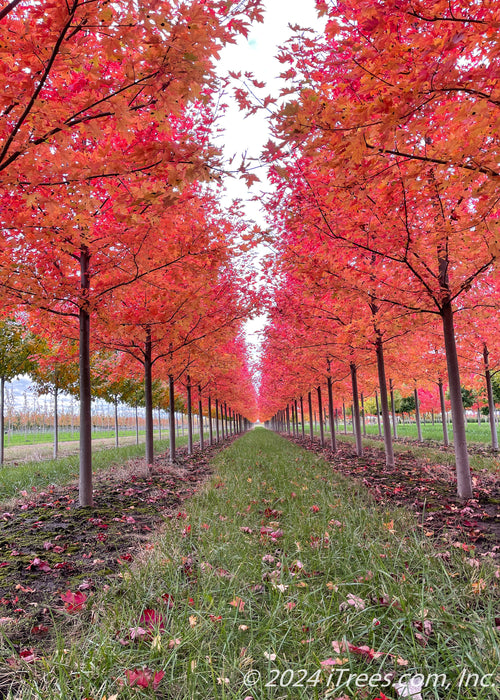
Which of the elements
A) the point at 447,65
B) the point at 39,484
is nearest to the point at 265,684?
the point at 447,65

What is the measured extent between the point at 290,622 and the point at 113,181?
555cm

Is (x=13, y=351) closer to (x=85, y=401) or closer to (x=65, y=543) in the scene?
(x=85, y=401)

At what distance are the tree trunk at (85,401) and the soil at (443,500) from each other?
168 inches

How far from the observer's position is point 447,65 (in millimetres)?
2281

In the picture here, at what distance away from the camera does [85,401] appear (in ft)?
18.0

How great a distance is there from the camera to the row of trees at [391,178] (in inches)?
99.1

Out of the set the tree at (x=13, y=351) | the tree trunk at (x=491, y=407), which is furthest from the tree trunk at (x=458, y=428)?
the tree at (x=13, y=351)

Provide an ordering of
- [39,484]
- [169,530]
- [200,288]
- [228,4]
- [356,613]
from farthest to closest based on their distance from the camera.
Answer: [39,484] < [200,288] < [169,530] < [228,4] < [356,613]

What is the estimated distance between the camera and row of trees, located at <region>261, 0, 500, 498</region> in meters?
2.52

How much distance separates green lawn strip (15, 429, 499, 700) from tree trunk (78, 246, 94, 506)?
244 cm

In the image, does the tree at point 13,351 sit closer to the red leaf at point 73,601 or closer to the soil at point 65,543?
the soil at point 65,543

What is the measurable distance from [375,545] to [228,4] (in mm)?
4360

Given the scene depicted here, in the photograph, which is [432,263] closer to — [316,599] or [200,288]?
[200,288]

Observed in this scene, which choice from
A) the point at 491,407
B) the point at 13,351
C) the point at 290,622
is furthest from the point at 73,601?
the point at 13,351
